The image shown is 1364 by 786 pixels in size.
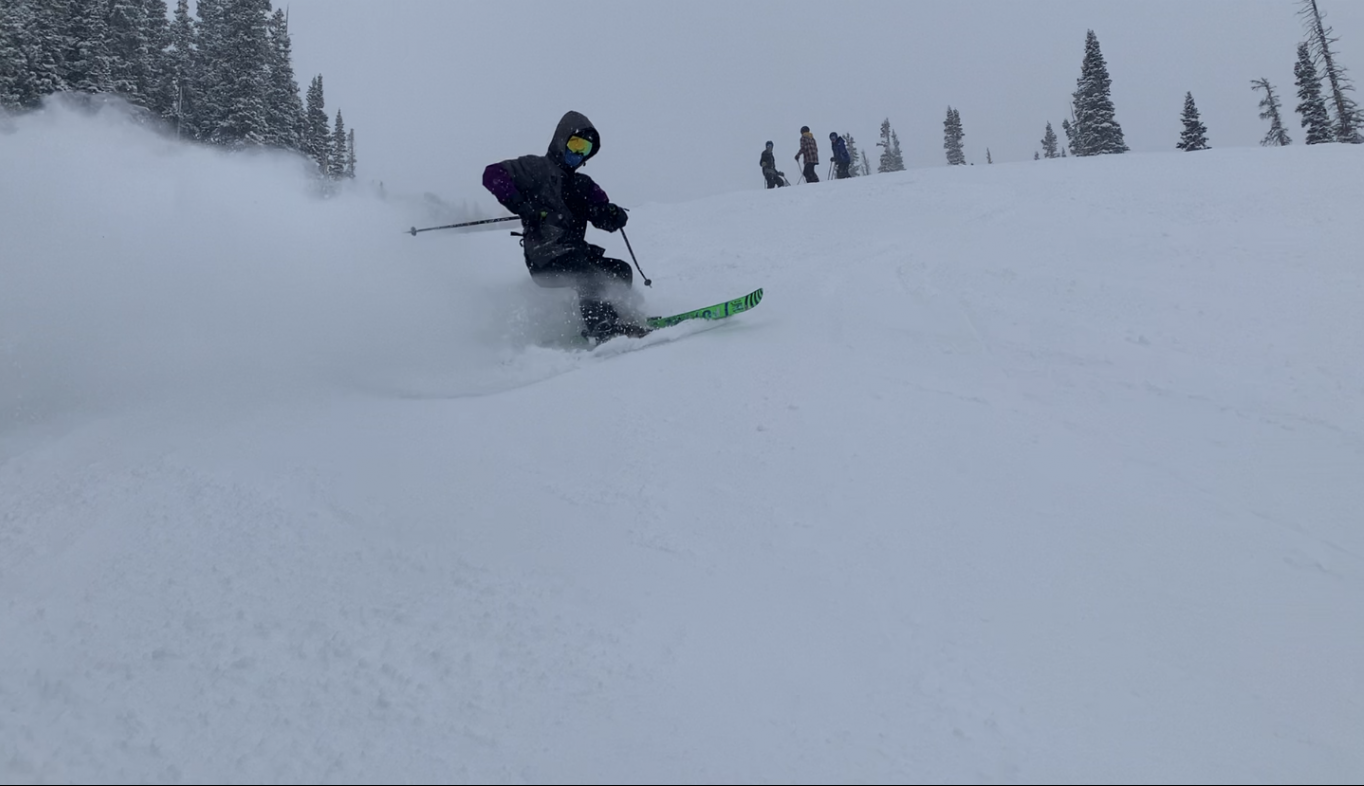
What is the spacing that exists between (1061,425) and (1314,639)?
75.2 inches

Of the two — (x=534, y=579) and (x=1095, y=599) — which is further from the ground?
(x=534, y=579)

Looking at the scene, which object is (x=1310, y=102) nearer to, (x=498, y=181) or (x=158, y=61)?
(x=498, y=181)

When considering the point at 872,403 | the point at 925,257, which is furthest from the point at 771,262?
the point at 872,403

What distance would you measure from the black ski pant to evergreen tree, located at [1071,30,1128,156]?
129 feet

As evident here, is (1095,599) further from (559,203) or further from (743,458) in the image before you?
(559,203)

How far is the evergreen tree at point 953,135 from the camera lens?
6394 cm

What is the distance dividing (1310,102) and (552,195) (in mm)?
46780

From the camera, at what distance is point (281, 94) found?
119 feet

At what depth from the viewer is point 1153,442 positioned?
439 centimetres

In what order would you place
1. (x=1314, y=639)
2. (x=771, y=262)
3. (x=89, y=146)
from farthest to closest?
(x=771, y=262)
(x=89, y=146)
(x=1314, y=639)

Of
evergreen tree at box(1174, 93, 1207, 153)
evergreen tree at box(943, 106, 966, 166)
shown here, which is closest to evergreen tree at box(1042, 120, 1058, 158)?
evergreen tree at box(943, 106, 966, 166)

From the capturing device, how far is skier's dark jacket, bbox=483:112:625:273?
7.62 meters

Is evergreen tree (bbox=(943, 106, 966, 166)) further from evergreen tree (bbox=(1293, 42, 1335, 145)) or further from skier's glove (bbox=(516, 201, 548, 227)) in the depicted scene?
skier's glove (bbox=(516, 201, 548, 227))

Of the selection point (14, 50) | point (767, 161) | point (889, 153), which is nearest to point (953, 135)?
point (889, 153)
